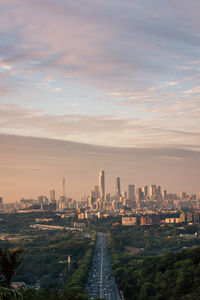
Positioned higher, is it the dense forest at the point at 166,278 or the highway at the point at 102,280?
the dense forest at the point at 166,278

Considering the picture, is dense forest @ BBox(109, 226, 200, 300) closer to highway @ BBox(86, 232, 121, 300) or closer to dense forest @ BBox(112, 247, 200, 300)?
dense forest @ BBox(112, 247, 200, 300)

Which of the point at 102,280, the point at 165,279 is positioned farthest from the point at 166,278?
the point at 102,280

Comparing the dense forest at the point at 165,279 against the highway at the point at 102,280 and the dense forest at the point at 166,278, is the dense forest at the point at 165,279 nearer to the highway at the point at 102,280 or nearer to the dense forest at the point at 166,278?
the dense forest at the point at 166,278

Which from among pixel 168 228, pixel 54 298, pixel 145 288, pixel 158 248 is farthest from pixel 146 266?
pixel 168 228

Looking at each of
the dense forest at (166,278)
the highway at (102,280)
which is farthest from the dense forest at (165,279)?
the highway at (102,280)

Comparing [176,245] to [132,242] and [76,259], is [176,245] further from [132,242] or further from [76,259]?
[76,259]

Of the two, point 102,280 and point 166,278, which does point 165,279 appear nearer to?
point 166,278

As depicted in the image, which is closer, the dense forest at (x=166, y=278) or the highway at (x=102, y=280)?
the dense forest at (x=166, y=278)

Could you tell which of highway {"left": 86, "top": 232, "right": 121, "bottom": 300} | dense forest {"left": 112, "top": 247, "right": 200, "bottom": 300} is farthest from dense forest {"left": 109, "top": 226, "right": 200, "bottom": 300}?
highway {"left": 86, "top": 232, "right": 121, "bottom": 300}
